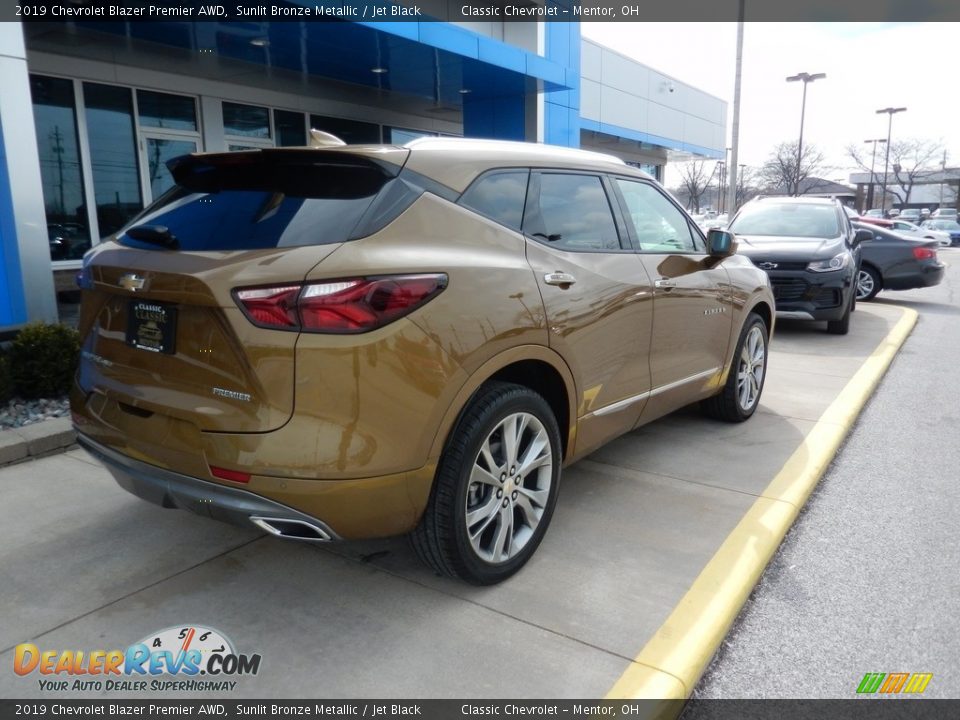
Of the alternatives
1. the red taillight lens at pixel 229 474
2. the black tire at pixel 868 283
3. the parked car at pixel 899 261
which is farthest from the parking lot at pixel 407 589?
the black tire at pixel 868 283

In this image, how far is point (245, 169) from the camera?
2.95m

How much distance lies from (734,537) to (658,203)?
6.64ft

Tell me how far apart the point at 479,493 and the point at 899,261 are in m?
11.9

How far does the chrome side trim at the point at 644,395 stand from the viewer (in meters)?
3.62

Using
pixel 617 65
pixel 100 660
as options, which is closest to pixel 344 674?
pixel 100 660

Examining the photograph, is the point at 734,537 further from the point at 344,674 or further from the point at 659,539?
the point at 344,674

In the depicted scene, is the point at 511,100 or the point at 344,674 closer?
the point at 344,674

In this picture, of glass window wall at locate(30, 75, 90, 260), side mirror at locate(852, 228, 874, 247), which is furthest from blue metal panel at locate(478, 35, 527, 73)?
glass window wall at locate(30, 75, 90, 260)

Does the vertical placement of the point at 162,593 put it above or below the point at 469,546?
below

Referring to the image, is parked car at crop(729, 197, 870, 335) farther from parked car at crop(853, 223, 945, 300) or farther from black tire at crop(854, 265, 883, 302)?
black tire at crop(854, 265, 883, 302)

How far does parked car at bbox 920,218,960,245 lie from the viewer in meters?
40.5

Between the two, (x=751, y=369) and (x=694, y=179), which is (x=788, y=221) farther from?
(x=694, y=179)

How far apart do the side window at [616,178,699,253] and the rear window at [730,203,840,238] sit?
6.21 m

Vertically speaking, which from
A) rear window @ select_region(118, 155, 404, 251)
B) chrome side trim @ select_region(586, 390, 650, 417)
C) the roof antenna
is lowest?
chrome side trim @ select_region(586, 390, 650, 417)
